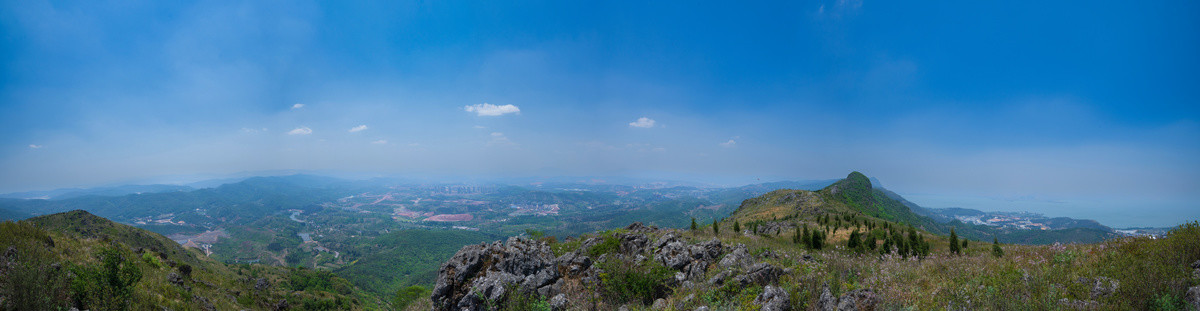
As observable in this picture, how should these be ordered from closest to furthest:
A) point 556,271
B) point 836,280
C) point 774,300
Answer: point 774,300 → point 836,280 → point 556,271

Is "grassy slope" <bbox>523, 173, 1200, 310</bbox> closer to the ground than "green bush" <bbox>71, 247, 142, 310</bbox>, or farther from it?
farther from it

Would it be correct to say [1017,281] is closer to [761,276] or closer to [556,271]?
[761,276]

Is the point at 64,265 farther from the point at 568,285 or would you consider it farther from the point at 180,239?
the point at 180,239

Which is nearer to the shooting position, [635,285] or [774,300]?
[774,300]

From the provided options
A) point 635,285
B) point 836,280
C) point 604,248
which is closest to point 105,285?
point 635,285

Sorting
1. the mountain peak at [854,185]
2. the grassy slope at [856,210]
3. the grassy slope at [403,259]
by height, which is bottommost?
the grassy slope at [403,259]

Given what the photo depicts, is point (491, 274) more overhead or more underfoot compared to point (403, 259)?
more overhead

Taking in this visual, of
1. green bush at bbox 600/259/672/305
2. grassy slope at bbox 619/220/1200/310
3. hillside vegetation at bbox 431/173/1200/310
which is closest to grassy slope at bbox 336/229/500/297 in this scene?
hillside vegetation at bbox 431/173/1200/310

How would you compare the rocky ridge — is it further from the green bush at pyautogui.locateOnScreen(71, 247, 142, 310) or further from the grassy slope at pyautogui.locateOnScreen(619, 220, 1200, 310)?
the green bush at pyautogui.locateOnScreen(71, 247, 142, 310)

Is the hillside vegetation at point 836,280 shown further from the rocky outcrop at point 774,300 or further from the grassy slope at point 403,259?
the grassy slope at point 403,259

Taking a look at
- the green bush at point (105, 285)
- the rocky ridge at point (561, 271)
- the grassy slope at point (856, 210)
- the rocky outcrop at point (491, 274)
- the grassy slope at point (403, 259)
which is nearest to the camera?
the green bush at point (105, 285)

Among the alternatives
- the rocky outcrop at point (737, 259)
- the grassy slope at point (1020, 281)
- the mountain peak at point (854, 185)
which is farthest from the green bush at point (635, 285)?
the mountain peak at point (854, 185)

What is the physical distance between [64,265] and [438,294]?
11.2m

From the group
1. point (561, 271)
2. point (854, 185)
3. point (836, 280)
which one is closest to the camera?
point (836, 280)
